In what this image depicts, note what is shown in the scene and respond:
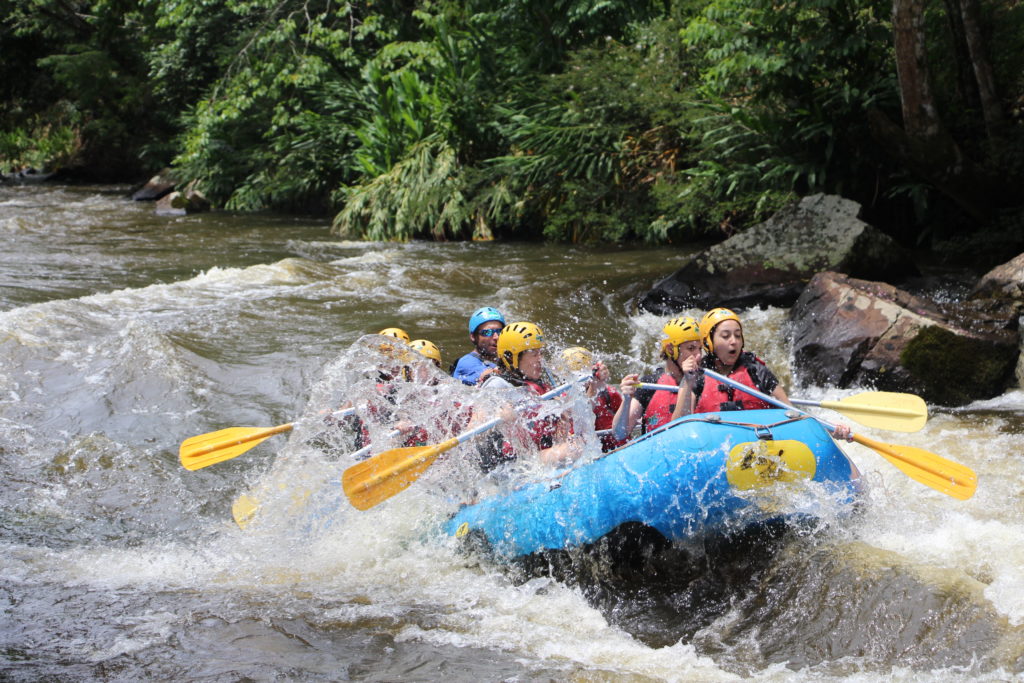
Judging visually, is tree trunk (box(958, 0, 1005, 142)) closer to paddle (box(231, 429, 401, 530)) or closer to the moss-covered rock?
the moss-covered rock

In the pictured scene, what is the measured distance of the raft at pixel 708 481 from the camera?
4559mm

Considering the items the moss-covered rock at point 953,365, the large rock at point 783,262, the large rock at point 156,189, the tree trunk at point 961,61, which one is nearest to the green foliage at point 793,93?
the tree trunk at point 961,61

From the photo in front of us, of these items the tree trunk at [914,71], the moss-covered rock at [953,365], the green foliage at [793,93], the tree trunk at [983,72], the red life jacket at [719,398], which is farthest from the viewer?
the green foliage at [793,93]

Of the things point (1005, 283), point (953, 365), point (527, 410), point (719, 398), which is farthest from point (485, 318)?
point (1005, 283)

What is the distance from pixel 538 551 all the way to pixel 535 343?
111cm

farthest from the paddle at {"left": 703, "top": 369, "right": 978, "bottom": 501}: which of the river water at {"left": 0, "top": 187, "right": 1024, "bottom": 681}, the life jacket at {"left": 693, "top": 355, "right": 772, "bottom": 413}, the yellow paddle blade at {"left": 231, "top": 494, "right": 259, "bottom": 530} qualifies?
the yellow paddle blade at {"left": 231, "top": 494, "right": 259, "bottom": 530}

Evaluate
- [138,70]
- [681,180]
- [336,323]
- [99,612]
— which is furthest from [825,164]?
[138,70]

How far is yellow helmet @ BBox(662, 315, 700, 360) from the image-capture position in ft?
17.5

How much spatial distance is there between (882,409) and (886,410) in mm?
21

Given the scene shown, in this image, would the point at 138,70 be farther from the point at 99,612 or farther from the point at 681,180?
the point at 99,612

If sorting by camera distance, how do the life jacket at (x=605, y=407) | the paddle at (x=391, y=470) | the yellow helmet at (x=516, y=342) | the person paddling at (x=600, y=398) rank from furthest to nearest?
the life jacket at (x=605, y=407)
the person paddling at (x=600, y=398)
the yellow helmet at (x=516, y=342)
the paddle at (x=391, y=470)

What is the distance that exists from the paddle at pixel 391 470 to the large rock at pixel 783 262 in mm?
4614

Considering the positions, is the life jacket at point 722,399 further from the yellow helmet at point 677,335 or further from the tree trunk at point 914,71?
the tree trunk at point 914,71

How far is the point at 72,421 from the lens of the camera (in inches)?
292
